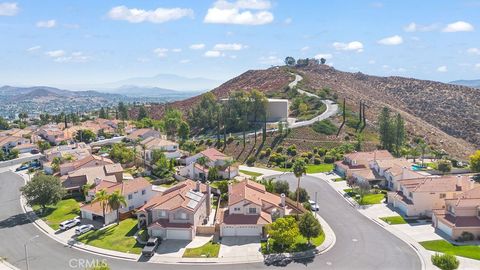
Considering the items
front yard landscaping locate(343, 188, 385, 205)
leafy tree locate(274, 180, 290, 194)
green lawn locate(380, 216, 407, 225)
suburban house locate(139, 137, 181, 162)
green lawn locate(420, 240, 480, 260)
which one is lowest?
green lawn locate(420, 240, 480, 260)

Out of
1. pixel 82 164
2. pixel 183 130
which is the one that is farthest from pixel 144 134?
pixel 82 164

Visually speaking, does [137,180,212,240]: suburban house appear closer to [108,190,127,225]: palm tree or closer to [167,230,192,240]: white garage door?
[167,230,192,240]: white garage door

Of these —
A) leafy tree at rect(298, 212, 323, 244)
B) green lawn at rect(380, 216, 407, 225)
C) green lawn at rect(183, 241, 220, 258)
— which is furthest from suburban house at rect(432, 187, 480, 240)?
green lawn at rect(183, 241, 220, 258)

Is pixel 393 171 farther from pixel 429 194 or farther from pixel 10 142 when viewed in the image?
pixel 10 142

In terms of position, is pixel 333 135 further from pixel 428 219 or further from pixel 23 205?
pixel 23 205

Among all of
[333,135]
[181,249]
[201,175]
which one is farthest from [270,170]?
[181,249]
